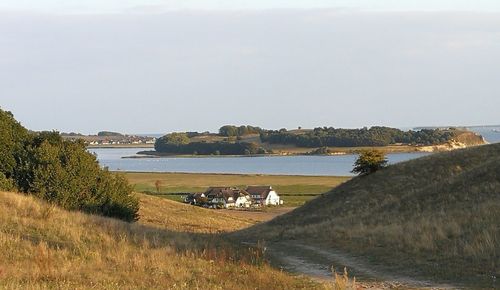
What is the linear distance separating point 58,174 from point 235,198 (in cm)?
7421

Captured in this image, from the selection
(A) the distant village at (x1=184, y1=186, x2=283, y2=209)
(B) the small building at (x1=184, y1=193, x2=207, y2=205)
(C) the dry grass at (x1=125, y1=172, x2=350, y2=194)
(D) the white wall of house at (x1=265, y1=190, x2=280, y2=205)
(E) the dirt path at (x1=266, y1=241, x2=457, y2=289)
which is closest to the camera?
(E) the dirt path at (x1=266, y1=241, x2=457, y2=289)

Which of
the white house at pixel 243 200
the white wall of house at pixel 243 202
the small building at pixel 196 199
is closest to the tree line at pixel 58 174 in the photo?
the small building at pixel 196 199

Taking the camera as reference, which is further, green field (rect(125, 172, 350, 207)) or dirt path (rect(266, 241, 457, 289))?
green field (rect(125, 172, 350, 207))

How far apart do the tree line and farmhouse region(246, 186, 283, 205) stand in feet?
211

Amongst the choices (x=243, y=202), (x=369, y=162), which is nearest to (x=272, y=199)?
(x=243, y=202)

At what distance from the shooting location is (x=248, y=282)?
42.8ft

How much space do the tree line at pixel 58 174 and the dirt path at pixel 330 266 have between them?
1586 cm

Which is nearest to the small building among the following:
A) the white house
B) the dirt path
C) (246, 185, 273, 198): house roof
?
the white house

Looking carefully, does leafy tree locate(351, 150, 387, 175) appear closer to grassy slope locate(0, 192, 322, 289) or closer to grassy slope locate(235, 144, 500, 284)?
grassy slope locate(235, 144, 500, 284)

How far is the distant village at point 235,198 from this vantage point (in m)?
98.2

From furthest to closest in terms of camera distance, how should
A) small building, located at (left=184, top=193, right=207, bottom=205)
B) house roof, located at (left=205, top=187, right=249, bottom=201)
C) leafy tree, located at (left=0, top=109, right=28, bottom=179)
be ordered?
house roof, located at (left=205, top=187, right=249, bottom=201) → small building, located at (left=184, top=193, right=207, bottom=205) → leafy tree, located at (left=0, top=109, right=28, bottom=179)

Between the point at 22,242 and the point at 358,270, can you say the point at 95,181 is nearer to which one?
the point at 22,242

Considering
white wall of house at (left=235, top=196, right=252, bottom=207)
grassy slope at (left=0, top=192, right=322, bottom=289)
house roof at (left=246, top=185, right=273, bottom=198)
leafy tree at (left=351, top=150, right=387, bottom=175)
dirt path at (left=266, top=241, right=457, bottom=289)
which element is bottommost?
white wall of house at (left=235, top=196, right=252, bottom=207)

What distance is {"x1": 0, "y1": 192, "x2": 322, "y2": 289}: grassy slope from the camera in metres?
12.3
